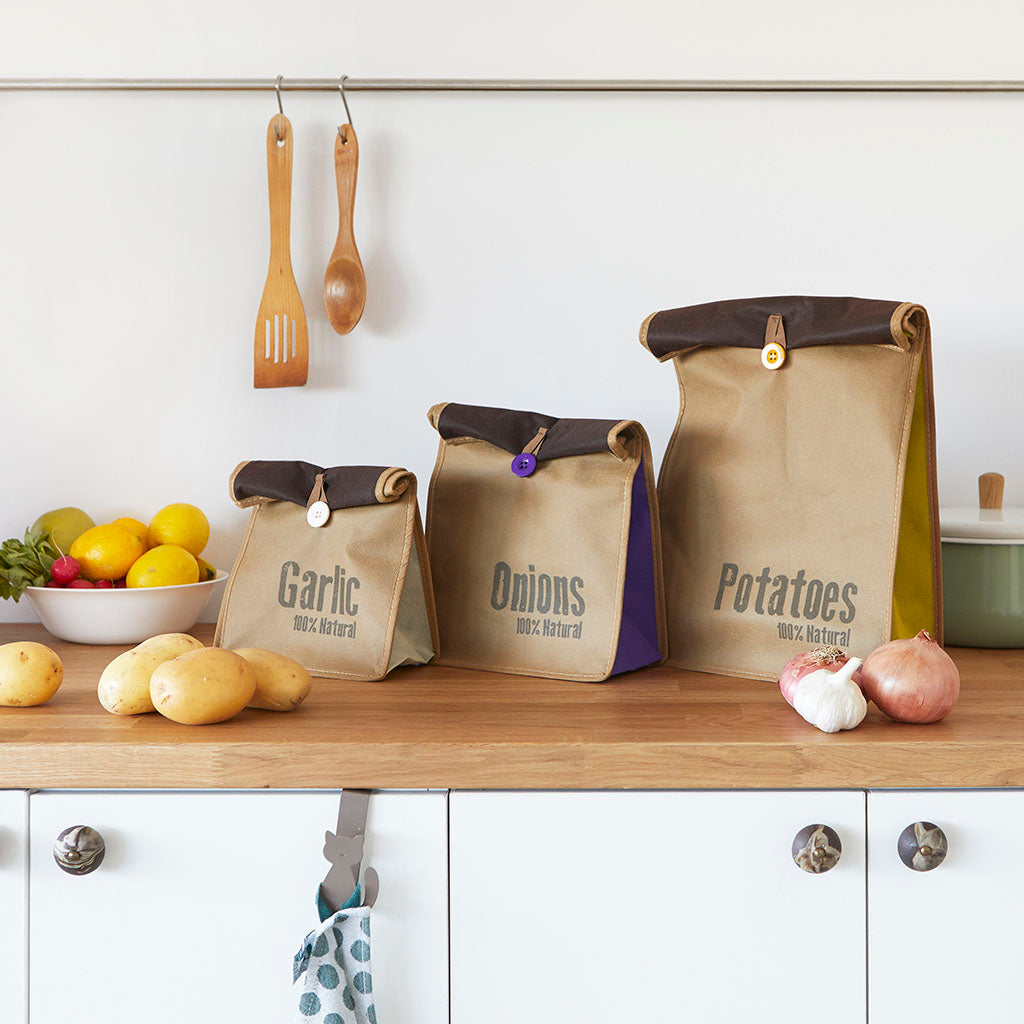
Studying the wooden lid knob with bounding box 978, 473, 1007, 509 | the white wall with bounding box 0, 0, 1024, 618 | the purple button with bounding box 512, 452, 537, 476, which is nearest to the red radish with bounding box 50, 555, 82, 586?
the white wall with bounding box 0, 0, 1024, 618

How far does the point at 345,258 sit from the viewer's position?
131 cm

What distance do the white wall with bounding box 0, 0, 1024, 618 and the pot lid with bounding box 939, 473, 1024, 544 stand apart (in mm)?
183

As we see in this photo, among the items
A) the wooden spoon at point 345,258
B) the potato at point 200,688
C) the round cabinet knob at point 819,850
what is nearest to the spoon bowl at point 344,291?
the wooden spoon at point 345,258

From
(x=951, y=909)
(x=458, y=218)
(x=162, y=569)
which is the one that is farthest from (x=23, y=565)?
(x=951, y=909)

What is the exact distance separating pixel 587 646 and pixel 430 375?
514mm

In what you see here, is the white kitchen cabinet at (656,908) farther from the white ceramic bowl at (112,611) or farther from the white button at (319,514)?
the white ceramic bowl at (112,611)

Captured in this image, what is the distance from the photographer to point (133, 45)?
4.38 feet

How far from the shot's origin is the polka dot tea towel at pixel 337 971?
78 centimetres

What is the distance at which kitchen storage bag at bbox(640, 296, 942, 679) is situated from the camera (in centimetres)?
96

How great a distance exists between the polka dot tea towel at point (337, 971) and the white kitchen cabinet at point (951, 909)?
0.40m

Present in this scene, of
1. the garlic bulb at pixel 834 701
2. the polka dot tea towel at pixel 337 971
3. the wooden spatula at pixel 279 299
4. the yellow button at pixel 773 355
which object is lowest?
the polka dot tea towel at pixel 337 971

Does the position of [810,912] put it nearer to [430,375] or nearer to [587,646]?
[587,646]

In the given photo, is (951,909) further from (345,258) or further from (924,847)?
(345,258)

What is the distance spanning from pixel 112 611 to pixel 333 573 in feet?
1.01
